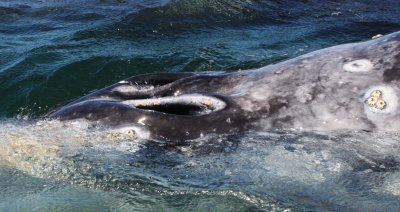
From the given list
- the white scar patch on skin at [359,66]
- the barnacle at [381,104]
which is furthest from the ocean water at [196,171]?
the white scar patch on skin at [359,66]

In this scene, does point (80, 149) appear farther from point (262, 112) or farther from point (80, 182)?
point (262, 112)

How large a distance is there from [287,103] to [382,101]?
2.51ft

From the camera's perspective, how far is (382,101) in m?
4.91

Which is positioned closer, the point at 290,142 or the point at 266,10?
the point at 290,142

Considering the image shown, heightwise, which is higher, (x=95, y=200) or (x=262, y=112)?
(x=262, y=112)

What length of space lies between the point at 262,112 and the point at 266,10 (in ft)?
33.9

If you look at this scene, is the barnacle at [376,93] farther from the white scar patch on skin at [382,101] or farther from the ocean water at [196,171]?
the ocean water at [196,171]

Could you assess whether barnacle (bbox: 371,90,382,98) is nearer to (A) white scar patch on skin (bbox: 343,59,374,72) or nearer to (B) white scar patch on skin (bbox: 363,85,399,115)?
(B) white scar patch on skin (bbox: 363,85,399,115)

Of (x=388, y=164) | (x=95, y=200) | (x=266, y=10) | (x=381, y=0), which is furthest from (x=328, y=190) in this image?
(x=381, y=0)

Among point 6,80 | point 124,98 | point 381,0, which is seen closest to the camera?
point 124,98

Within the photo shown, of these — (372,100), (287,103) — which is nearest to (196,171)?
(287,103)

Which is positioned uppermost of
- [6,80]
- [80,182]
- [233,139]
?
[233,139]

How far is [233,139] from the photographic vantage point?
16.4 feet

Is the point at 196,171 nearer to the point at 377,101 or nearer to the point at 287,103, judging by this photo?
the point at 287,103
